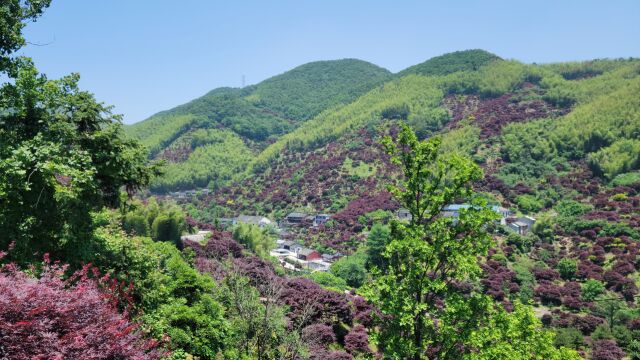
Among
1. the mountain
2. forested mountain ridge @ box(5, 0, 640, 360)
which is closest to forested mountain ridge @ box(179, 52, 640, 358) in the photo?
forested mountain ridge @ box(5, 0, 640, 360)

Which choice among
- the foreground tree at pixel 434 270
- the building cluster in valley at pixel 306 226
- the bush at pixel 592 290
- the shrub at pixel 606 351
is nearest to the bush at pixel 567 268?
the bush at pixel 592 290

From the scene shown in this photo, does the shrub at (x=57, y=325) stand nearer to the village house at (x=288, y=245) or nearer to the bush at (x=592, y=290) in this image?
the bush at (x=592, y=290)

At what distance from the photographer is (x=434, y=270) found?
916 cm

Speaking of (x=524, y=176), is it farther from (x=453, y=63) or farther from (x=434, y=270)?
(x=453, y=63)

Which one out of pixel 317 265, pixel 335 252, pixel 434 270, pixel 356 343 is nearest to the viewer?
pixel 434 270

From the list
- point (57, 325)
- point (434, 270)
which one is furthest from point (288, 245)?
point (57, 325)

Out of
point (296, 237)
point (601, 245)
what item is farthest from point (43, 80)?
point (296, 237)

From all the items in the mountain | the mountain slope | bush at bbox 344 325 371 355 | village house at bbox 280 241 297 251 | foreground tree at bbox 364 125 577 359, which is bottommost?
village house at bbox 280 241 297 251

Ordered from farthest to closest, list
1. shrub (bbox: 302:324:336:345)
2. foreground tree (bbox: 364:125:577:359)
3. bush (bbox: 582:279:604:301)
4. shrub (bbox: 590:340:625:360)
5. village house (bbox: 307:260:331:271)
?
village house (bbox: 307:260:331:271), bush (bbox: 582:279:604:301), shrub (bbox: 590:340:625:360), shrub (bbox: 302:324:336:345), foreground tree (bbox: 364:125:577:359)

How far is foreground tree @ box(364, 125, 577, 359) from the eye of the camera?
27.9 ft

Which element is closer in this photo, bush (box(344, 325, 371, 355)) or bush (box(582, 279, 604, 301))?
bush (box(344, 325, 371, 355))

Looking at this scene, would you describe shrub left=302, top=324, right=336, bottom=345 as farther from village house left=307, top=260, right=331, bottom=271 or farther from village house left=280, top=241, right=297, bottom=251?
village house left=280, top=241, right=297, bottom=251

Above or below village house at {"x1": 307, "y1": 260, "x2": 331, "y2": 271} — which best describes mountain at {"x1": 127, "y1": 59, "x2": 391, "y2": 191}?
above

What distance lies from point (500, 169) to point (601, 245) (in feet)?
107
